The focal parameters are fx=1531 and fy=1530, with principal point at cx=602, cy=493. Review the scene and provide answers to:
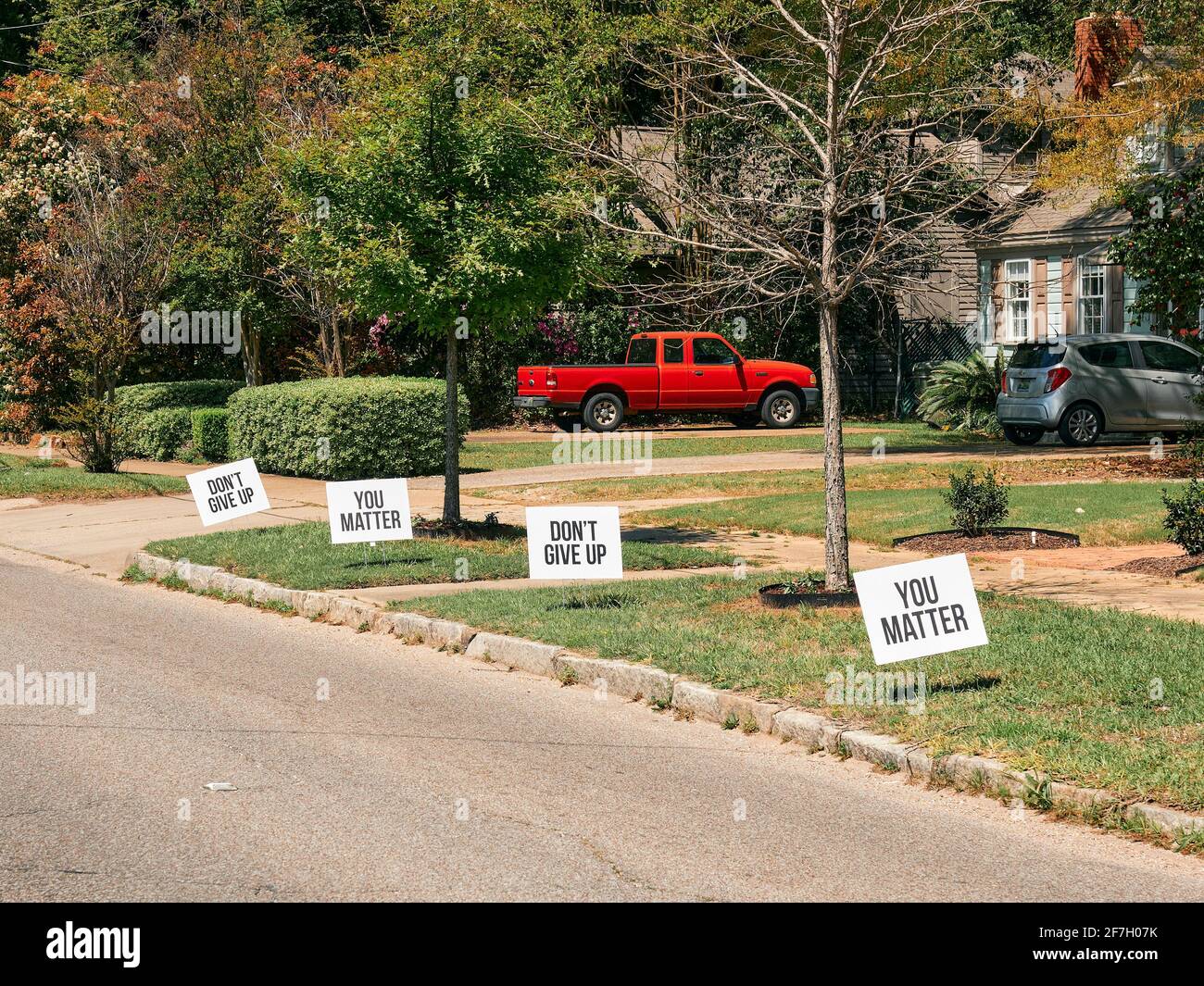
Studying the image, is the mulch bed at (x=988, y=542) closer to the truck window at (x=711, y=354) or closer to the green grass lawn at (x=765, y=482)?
the green grass lawn at (x=765, y=482)

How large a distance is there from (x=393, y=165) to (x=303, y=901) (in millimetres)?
11017

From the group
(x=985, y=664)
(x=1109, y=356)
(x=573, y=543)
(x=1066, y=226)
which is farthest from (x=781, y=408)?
(x=985, y=664)

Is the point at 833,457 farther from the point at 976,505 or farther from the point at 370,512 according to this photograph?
the point at 370,512

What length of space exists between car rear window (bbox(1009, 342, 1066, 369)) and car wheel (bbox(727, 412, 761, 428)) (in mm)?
8063

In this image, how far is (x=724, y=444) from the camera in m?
27.8

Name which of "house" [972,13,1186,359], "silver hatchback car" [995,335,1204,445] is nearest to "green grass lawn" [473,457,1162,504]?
"silver hatchback car" [995,335,1204,445]

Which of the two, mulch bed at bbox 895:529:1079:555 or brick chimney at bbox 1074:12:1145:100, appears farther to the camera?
brick chimney at bbox 1074:12:1145:100

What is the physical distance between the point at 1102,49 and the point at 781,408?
9.51 m

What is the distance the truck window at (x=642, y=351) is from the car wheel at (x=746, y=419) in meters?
2.57

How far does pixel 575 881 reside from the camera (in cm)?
590

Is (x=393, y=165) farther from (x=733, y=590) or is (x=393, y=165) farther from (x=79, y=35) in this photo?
(x=79, y=35)

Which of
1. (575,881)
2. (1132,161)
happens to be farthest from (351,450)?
(575,881)

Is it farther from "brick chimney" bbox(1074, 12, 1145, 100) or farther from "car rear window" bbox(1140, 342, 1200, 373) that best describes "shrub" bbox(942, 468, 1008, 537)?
"brick chimney" bbox(1074, 12, 1145, 100)

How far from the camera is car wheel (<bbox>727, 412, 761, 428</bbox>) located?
109 feet
